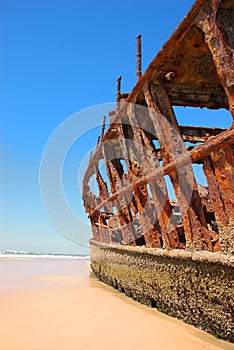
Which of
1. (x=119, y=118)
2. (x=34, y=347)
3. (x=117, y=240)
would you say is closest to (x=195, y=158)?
(x=34, y=347)

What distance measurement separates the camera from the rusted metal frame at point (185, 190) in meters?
3.37

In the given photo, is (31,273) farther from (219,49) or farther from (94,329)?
(219,49)

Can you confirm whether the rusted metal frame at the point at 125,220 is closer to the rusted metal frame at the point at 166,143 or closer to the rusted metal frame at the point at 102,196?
the rusted metal frame at the point at 166,143

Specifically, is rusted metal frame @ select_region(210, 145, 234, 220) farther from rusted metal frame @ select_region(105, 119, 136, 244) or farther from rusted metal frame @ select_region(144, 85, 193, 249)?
rusted metal frame @ select_region(105, 119, 136, 244)

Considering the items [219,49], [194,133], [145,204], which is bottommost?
[145,204]

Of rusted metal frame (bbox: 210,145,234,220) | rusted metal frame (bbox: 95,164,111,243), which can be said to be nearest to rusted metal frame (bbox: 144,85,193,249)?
→ rusted metal frame (bbox: 210,145,234,220)

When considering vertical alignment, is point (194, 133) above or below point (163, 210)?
above

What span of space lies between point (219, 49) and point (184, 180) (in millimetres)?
1419

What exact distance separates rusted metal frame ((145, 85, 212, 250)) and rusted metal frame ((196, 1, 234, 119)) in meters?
1.00

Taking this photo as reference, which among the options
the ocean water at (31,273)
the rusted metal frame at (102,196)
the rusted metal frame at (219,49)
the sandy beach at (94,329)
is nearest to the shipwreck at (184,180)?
the rusted metal frame at (219,49)

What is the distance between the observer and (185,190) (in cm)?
356

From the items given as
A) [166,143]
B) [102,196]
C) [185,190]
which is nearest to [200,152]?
[185,190]

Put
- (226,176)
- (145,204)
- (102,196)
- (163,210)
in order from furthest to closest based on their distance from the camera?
1. (102,196)
2. (145,204)
3. (163,210)
4. (226,176)

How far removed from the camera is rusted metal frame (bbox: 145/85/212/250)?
133 inches
